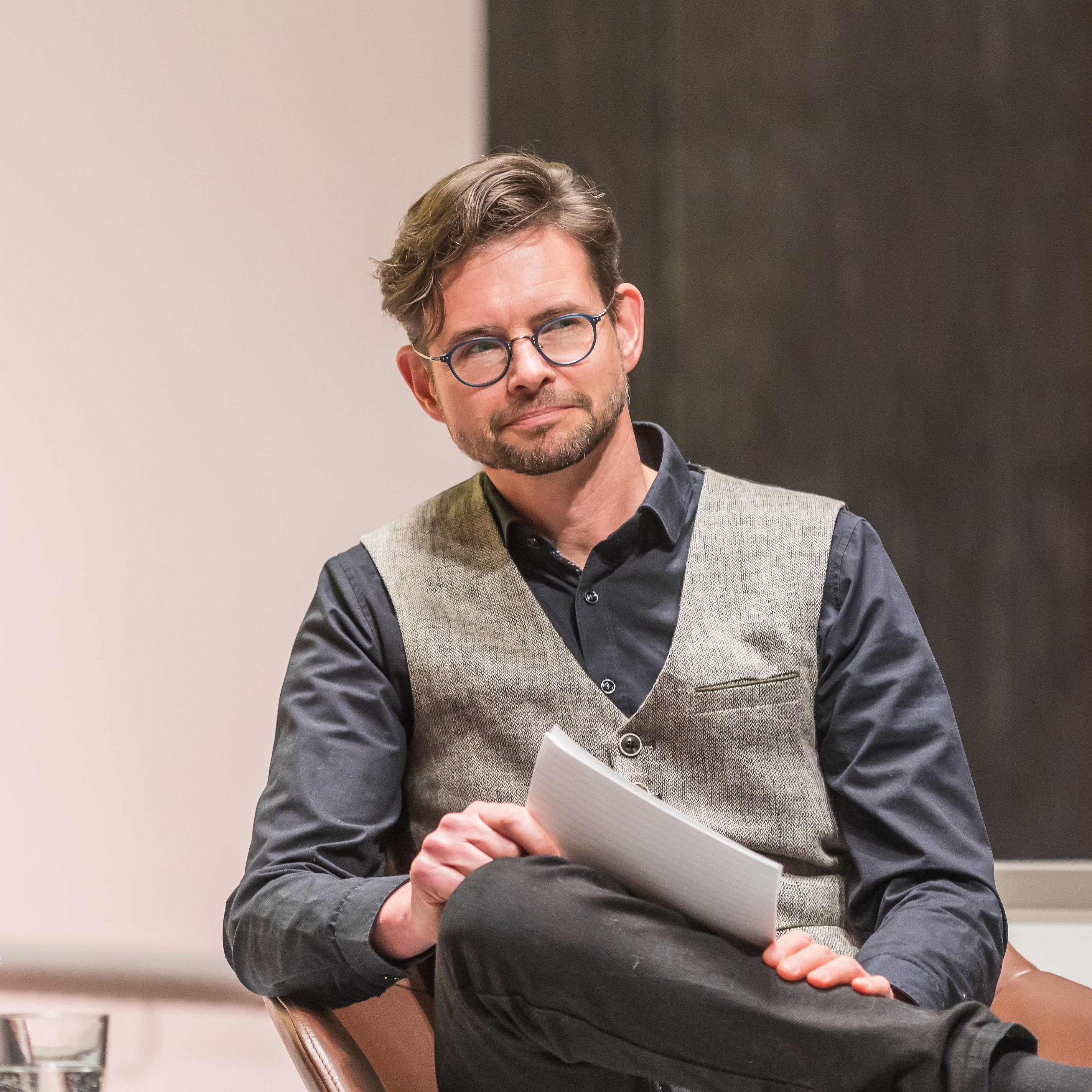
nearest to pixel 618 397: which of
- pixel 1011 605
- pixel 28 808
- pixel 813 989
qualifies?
pixel 813 989

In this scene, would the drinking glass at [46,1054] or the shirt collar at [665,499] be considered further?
the shirt collar at [665,499]

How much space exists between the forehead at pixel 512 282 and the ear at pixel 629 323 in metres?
0.08

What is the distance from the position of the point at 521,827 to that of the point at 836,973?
0.30 metres

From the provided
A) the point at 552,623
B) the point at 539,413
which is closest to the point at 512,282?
the point at 539,413

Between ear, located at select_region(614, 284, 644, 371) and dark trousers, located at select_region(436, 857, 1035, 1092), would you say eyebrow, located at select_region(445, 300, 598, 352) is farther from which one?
dark trousers, located at select_region(436, 857, 1035, 1092)

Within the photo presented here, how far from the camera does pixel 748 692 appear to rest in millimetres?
1336

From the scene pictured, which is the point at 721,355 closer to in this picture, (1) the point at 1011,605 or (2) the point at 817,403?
(2) the point at 817,403

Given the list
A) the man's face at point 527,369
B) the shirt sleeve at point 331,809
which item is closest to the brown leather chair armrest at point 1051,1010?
the shirt sleeve at point 331,809

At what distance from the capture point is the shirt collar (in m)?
1.45

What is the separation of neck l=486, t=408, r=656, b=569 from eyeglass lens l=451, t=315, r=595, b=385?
12 centimetres

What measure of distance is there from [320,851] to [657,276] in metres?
1.51

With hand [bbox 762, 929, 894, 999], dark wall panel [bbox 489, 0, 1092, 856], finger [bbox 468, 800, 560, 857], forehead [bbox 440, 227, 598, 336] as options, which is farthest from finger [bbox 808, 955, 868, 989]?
dark wall panel [bbox 489, 0, 1092, 856]

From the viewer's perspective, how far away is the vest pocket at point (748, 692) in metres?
1.33

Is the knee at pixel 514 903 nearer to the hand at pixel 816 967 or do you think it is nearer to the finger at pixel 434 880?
the finger at pixel 434 880
